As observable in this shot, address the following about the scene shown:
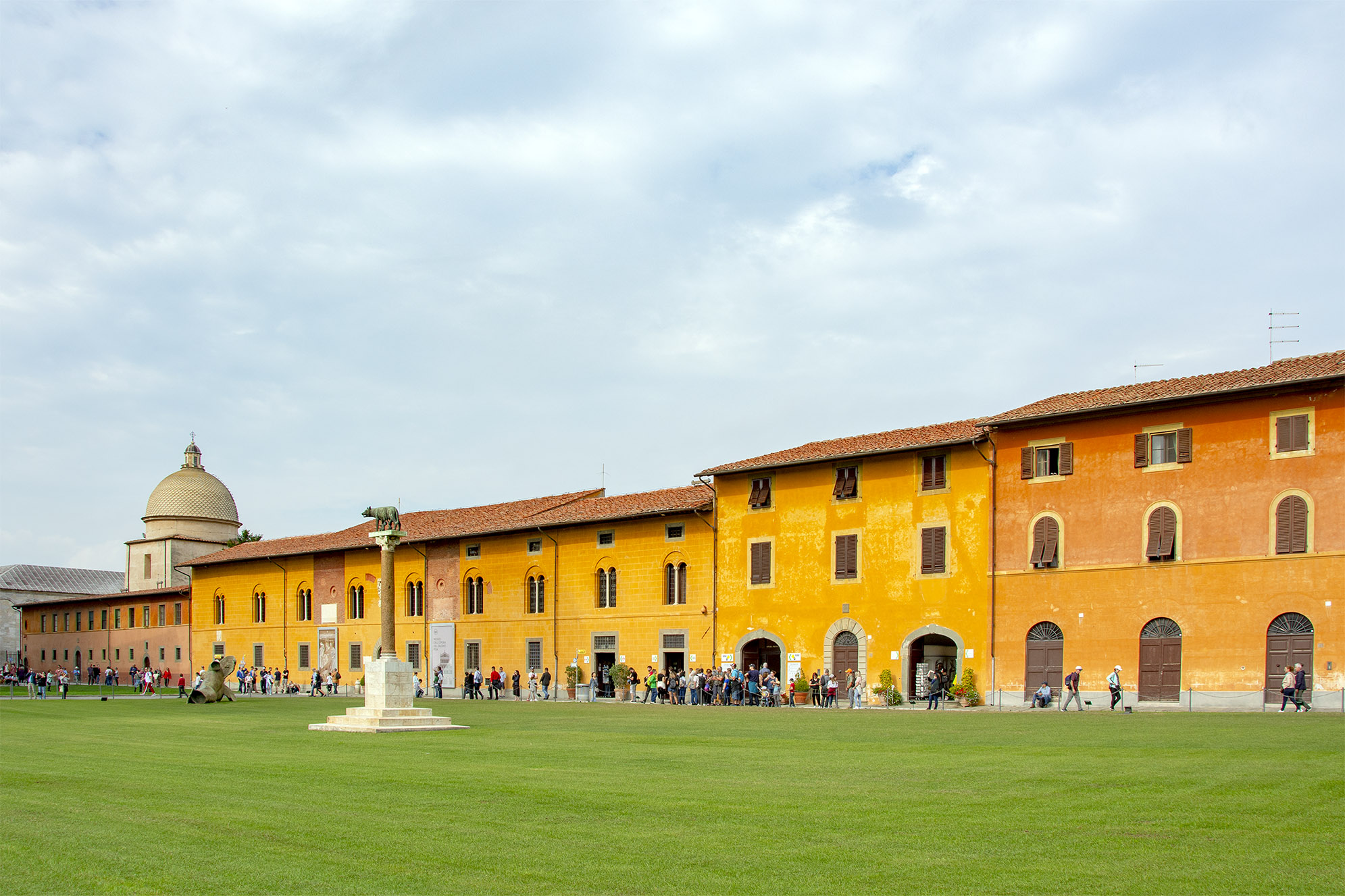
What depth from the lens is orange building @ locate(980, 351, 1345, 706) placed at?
3272 cm

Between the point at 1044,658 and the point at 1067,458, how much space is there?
599cm

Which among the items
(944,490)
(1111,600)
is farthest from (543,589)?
(1111,600)

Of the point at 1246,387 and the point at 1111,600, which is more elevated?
the point at 1246,387

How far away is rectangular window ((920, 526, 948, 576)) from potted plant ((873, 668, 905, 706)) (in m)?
3.49

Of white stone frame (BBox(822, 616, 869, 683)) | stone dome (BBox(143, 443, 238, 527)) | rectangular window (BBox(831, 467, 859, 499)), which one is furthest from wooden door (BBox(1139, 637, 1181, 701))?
stone dome (BBox(143, 443, 238, 527))

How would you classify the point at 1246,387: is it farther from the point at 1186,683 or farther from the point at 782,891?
the point at 782,891

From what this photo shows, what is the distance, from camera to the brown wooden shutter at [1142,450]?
118 ft

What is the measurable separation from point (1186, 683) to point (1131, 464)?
20.8 ft

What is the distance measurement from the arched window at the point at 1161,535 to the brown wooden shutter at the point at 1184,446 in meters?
1.41

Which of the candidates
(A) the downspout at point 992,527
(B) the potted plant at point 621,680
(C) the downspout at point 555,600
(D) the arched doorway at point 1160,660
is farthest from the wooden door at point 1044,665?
(C) the downspout at point 555,600

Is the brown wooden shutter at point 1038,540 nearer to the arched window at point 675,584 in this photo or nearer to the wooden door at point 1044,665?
the wooden door at point 1044,665

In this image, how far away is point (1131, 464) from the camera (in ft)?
119

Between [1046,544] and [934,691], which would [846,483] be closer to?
[1046,544]

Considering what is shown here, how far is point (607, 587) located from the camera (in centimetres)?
5109
